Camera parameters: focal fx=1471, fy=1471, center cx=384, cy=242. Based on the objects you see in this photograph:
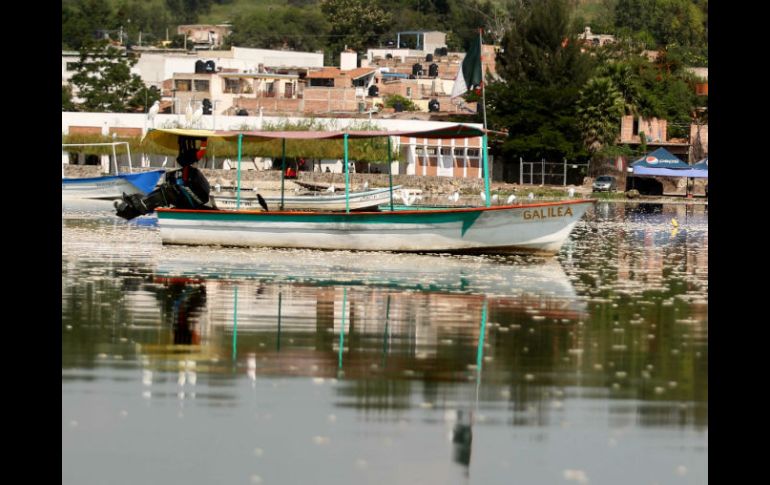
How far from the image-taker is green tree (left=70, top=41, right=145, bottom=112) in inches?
3797

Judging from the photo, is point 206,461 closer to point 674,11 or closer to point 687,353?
point 687,353

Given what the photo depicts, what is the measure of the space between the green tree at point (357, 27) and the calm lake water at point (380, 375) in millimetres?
128207

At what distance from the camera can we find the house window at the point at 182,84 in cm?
9444

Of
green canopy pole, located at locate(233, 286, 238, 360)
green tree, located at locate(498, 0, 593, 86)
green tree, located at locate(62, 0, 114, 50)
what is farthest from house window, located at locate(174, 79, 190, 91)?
green canopy pole, located at locate(233, 286, 238, 360)

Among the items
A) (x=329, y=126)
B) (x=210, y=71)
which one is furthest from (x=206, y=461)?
(x=210, y=71)

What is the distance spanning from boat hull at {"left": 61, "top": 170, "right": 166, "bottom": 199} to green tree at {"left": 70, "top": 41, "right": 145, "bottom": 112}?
44.1 m

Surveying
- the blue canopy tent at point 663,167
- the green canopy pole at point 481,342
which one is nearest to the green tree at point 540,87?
the blue canopy tent at point 663,167

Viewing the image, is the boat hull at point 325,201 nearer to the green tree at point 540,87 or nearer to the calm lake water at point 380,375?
the calm lake water at point 380,375

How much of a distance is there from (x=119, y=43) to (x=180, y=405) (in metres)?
119

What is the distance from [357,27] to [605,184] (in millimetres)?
88492

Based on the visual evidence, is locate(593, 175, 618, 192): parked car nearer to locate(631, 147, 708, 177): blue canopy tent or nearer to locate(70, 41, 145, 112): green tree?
locate(631, 147, 708, 177): blue canopy tent

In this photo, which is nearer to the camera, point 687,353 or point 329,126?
point 687,353

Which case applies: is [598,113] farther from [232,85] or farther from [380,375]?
[380,375]
